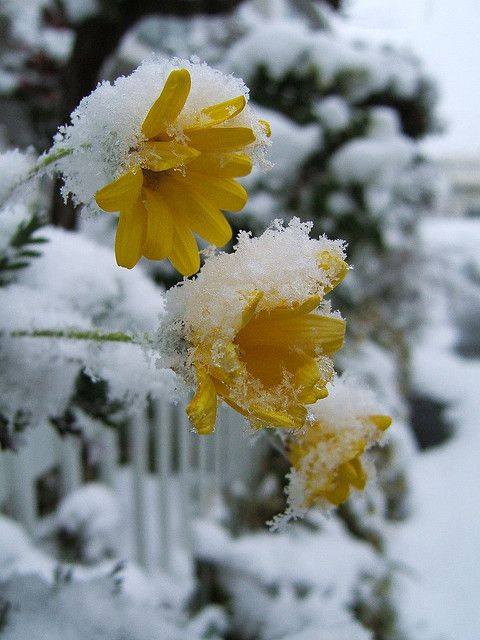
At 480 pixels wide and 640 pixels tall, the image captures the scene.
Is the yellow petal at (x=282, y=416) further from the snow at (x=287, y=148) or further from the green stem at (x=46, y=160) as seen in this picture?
the snow at (x=287, y=148)

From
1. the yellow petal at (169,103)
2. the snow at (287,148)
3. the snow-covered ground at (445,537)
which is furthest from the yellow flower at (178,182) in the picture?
the snow at (287,148)

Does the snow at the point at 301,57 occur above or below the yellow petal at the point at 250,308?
below

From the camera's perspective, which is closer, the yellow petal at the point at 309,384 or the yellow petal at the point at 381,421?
the yellow petal at the point at 309,384

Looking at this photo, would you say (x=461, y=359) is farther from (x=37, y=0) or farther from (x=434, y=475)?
(x=37, y=0)

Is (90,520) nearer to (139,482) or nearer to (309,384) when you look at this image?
(139,482)

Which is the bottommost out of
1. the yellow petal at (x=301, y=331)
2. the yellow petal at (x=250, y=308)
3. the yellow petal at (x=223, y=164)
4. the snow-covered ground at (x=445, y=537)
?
the snow-covered ground at (x=445, y=537)

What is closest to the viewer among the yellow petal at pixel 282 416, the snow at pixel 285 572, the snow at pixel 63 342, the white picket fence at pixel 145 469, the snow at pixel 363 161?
the yellow petal at pixel 282 416

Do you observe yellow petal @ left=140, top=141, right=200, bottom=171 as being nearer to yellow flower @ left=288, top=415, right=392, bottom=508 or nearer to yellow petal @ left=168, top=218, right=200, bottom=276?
yellow petal @ left=168, top=218, right=200, bottom=276
